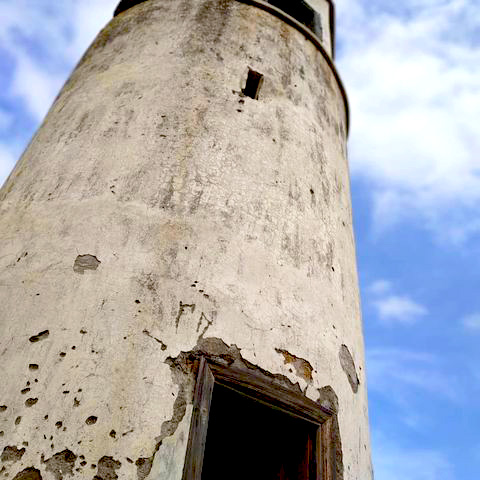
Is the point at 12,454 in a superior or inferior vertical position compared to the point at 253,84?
inferior

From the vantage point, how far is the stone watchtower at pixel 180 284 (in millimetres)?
2686

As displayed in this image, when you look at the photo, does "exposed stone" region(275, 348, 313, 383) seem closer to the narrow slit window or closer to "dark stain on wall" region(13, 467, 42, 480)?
"dark stain on wall" region(13, 467, 42, 480)

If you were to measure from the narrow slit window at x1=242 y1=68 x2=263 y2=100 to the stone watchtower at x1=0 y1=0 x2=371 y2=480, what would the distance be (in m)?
0.02

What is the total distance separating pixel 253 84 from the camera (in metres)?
5.00

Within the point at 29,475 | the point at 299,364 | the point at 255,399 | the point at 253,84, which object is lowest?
the point at 29,475

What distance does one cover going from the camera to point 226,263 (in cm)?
347

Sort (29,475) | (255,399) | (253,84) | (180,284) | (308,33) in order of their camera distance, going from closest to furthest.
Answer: (29,475), (255,399), (180,284), (253,84), (308,33)

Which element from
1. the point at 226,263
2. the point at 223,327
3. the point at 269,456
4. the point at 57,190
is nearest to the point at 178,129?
the point at 57,190

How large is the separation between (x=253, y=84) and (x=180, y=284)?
247 centimetres

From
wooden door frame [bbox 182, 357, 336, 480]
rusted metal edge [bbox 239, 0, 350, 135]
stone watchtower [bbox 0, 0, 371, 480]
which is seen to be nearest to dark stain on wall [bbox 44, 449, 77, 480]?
stone watchtower [bbox 0, 0, 371, 480]

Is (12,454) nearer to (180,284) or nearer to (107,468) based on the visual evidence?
(107,468)

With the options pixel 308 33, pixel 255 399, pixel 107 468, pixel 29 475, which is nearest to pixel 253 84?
pixel 308 33

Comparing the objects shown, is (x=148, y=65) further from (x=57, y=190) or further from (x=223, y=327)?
(x=223, y=327)

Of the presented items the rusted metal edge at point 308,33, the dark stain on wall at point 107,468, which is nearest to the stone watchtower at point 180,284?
the dark stain on wall at point 107,468
